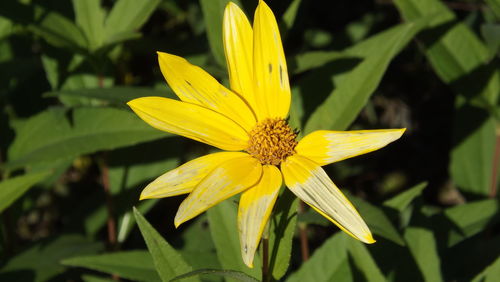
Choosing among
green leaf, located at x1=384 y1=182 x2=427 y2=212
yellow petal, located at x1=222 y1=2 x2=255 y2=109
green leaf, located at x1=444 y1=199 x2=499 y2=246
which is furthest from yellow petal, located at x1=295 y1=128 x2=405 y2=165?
green leaf, located at x1=444 y1=199 x2=499 y2=246

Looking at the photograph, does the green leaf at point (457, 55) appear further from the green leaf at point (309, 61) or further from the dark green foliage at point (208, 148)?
the green leaf at point (309, 61)

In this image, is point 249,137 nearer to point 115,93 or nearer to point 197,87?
point 197,87

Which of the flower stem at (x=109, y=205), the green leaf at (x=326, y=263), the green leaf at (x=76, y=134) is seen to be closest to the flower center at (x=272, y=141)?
the green leaf at (x=326, y=263)

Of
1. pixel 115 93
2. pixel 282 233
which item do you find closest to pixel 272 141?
pixel 282 233

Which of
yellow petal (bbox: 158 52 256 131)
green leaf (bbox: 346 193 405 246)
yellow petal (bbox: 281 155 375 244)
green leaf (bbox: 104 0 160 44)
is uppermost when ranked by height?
green leaf (bbox: 104 0 160 44)

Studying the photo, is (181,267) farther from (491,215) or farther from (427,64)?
(427,64)

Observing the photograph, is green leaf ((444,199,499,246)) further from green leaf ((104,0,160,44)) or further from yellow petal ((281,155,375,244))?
green leaf ((104,0,160,44))
